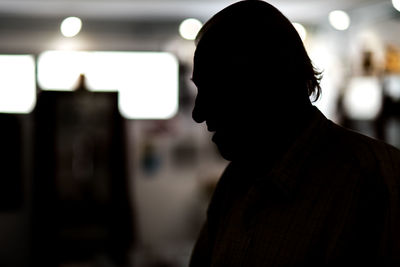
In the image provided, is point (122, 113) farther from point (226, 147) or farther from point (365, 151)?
point (365, 151)

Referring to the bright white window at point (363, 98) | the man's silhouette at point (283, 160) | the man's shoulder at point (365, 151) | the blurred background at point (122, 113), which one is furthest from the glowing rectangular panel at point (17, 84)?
the man's shoulder at point (365, 151)

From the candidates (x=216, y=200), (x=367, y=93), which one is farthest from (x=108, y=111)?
(x=216, y=200)

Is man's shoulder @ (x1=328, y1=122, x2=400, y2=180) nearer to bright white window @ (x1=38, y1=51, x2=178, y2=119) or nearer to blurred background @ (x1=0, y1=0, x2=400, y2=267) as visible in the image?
blurred background @ (x1=0, y1=0, x2=400, y2=267)

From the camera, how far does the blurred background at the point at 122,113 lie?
6465mm

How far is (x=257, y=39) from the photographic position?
1563mm

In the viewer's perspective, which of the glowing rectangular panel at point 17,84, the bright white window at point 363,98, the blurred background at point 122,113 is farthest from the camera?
the glowing rectangular panel at point 17,84

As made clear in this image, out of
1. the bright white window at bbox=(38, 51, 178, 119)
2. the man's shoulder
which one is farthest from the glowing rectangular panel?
the man's shoulder

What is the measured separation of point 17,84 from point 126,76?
127 cm

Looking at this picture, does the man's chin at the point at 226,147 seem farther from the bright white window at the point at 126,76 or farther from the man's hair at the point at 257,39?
the bright white window at the point at 126,76

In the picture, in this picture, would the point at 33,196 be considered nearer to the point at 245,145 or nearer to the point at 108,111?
the point at 108,111

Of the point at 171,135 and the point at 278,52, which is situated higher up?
the point at 278,52

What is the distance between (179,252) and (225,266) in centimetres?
481

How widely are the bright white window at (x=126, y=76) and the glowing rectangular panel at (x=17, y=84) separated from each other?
136 mm

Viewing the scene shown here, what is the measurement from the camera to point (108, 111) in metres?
6.66
